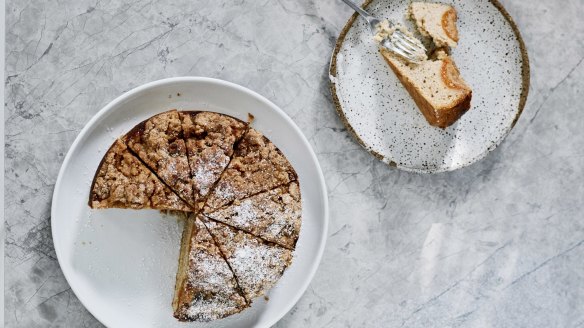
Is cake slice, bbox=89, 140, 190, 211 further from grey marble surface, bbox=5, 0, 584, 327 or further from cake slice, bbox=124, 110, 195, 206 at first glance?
grey marble surface, bbox=5, 0, 584, 327

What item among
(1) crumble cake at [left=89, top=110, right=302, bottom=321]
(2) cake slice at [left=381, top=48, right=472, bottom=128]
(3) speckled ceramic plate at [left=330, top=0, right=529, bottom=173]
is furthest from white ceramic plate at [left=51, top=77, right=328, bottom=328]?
(2) cake slice at [left=381, top=48, right=472, bottom=128]

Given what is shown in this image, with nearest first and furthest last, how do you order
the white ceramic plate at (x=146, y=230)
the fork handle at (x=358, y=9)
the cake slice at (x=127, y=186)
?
the cake slice at (x=127, y=186), the white ceramic plate at (x=146, y=230), the fork handle at (x=358, y=9)

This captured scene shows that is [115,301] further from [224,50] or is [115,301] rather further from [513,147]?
[513,147]

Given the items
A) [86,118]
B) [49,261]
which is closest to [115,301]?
[49,261]

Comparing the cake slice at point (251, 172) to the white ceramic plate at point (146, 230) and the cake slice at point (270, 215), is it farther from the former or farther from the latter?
the white ceramic plate at point (146, 230)

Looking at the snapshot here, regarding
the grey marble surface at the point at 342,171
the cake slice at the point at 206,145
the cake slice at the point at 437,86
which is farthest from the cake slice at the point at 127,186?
the cake slice at the point at 437,86

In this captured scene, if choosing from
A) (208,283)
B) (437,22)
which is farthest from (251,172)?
(437,22)
